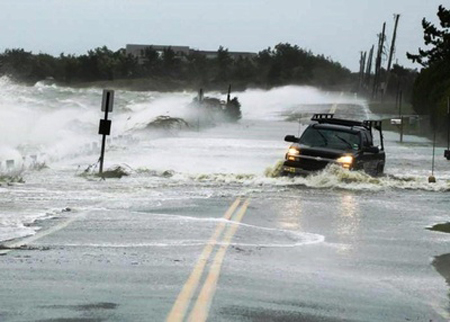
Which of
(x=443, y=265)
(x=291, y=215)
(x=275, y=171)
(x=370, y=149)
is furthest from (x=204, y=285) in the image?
(x=275, y=171)

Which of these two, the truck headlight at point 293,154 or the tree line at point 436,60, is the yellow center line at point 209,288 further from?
the tree line at point 436,60

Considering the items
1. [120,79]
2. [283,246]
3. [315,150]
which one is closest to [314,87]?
[120,79]

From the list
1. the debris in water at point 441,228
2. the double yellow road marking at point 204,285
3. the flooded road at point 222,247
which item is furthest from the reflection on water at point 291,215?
the debris in water at point 441,228

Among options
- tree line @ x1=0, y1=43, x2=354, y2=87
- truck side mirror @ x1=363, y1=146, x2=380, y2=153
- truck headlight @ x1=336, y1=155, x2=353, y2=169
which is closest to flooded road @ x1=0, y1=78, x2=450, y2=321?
truck headlight @ x1=336, y1=155, x2=353, y2=169

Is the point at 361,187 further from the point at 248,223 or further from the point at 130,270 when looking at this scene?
the point at 130,270

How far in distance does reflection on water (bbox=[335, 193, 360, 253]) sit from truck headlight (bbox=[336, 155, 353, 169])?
6.57 ft

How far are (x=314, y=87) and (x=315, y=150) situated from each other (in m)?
147

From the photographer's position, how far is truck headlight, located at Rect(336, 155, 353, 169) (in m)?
21.8

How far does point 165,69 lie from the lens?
7244 inches

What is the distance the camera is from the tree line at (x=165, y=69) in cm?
16338

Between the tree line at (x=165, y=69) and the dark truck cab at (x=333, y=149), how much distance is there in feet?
418

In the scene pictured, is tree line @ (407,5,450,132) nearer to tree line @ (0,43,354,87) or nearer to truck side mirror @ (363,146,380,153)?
truck side mirror @ (363,146,380,153)

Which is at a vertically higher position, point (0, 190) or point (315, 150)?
point (315, 150)

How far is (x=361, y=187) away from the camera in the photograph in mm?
21531
